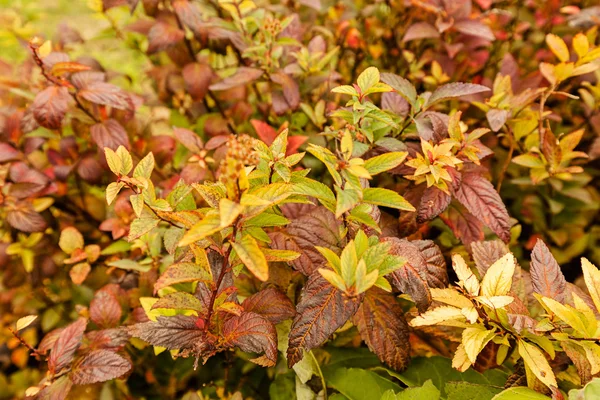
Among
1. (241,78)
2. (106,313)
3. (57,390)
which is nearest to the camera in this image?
(57,390)

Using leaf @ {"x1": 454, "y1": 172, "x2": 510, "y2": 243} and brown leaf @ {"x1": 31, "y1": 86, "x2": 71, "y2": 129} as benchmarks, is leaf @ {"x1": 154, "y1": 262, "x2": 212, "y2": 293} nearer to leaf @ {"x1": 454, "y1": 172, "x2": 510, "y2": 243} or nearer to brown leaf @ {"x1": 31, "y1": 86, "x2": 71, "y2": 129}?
leaf @ {"x1": 454, "y1": 172, "x2": 510, "y2": 243}

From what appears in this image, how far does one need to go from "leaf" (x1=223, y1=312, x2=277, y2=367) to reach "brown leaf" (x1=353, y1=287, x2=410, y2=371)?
26cm

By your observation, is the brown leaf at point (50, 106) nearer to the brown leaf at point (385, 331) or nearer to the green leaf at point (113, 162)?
the green leaf at point (113, 162)

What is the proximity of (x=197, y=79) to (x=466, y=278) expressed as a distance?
51.0 inches

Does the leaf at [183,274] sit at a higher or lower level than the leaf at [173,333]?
higher

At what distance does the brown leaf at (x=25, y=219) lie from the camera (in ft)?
5.72

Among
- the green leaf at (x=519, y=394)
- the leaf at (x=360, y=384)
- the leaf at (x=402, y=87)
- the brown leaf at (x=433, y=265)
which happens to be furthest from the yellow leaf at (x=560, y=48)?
the leaf at (x=360, y=384)

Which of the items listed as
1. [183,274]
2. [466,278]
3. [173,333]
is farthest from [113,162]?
[466,278]

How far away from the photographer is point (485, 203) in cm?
136

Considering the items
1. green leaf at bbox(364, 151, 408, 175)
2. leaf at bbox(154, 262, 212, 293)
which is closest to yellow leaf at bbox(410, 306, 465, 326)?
green leaf at bbox(364, 151, 408, 175)

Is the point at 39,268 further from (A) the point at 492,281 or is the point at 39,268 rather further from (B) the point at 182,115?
(A) the point at 492,281

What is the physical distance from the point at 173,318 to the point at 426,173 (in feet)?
2.49

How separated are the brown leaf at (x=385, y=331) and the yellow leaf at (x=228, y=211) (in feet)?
1.81

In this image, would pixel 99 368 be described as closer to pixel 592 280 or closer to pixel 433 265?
pixel 433 265
